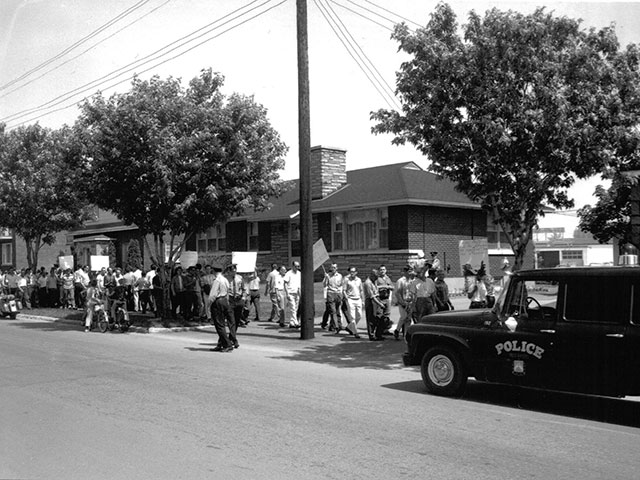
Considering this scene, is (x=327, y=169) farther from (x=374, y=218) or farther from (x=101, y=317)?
(x=101, y=317)

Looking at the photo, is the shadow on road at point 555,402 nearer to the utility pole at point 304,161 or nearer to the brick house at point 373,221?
the utility pole at point 304,161

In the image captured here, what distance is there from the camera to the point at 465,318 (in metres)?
9.30

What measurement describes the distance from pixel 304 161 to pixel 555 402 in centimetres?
936

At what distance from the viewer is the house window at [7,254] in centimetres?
5759

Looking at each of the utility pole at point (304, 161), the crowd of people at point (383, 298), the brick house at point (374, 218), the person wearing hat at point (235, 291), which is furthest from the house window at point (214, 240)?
the utility pole at point (304, 161)

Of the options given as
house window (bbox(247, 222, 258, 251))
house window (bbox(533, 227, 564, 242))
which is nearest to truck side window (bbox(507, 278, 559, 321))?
house window (bbox(247, 222, 258, 251))

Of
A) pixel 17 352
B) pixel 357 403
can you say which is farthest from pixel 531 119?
pixel 17 352

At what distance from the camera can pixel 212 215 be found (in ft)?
66.5

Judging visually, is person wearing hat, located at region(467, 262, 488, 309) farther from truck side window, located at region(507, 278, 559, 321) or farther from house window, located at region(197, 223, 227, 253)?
house window, located at region(197, 223, 227, 253)

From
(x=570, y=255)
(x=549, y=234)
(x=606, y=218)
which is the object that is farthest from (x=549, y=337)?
(x=549, y=234)

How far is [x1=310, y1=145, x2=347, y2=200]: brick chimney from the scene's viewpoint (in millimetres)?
30344

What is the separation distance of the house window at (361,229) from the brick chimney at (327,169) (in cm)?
183

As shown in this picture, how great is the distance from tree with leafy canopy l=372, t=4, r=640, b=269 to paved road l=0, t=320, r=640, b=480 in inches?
157

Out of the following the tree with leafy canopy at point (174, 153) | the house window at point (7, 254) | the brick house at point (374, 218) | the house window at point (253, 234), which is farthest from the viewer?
the house window at point (7, 254)
